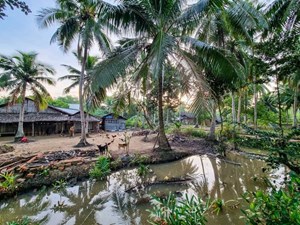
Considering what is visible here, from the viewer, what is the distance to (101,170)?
308 inches

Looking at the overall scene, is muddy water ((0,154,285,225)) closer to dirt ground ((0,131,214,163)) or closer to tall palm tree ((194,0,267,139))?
tall palm tree ((194,0,267,139))

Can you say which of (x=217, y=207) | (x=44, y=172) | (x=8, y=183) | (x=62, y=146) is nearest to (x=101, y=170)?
(x=44, y=172)

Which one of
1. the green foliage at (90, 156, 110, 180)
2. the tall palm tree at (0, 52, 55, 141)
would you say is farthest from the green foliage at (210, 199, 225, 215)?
the tall palm tree at (0, 52, 55, 141)

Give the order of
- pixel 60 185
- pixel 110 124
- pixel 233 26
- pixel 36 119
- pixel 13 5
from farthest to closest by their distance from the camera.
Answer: pixel 110 124 → pixel 36 119 → pixel 233 26 → pixel 60 185 → pixel 13 5

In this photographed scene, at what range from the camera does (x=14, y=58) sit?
17031 mm

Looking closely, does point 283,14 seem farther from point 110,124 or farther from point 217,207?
point 110,124

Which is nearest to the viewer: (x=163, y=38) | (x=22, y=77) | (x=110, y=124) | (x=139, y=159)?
(x=163, y=38)

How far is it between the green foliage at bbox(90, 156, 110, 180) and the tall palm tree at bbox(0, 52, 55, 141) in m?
13.3

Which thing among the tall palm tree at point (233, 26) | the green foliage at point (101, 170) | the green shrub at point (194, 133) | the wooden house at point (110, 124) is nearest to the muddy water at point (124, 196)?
the green foliage at point (101, 170)

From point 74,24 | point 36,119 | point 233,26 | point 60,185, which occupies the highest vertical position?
point 74,24

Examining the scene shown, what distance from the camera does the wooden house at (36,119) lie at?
68.8ft

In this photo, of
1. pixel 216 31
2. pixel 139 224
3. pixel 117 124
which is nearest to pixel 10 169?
pixel 139 224

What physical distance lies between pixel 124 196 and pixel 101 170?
204cm

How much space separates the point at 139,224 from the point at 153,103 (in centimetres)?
1553
